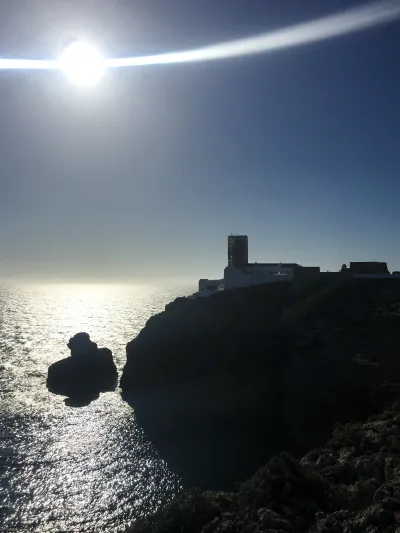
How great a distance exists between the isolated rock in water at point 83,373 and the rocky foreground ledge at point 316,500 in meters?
40.8

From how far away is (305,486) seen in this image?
578 inches

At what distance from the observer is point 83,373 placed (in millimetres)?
60281

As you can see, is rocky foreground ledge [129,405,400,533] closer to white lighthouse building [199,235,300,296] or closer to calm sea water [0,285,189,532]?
calm sea water [0,285,189,532]

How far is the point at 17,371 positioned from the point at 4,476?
37738 mm

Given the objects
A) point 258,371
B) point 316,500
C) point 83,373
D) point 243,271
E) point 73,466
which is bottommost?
point 73,466

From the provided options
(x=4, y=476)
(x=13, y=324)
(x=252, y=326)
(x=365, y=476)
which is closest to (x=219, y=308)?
(x=252, y=326)

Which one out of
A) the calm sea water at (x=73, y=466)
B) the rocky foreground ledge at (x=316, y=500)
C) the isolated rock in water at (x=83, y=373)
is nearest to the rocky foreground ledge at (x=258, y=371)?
the calm sea water at (x=73, y=466)

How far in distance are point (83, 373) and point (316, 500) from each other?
165ft

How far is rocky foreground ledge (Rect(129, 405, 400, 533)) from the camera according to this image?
12630 mm

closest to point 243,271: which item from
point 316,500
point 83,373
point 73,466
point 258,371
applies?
point 258,371

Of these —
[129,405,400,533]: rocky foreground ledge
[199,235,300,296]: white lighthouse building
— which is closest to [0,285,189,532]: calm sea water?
[129,405,400,533]: rocky foreground ledge

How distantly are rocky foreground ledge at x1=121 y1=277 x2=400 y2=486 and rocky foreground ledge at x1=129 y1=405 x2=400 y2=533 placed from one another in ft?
50.4

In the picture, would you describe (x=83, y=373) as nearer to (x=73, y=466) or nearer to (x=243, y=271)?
(x=243, y=271)

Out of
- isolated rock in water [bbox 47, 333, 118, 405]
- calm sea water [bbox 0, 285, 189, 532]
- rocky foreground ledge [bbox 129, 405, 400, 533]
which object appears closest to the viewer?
rocky foreground ledge [bbox 129, 405, 400, 533]
